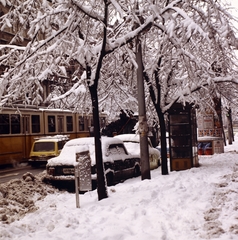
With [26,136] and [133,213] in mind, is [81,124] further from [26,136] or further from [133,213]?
[133,213]

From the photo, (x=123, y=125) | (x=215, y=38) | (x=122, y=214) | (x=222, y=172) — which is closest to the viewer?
(x=122, y=214)

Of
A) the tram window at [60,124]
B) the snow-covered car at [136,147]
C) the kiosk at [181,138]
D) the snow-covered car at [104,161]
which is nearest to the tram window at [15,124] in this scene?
the tram window at [60,124]

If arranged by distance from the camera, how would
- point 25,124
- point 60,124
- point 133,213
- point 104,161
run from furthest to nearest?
point 60,124 → point 25,124 → point 104,161 → point 133,213

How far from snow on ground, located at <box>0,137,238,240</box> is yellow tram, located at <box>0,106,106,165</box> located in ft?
31.2

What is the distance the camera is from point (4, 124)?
19.5 meters

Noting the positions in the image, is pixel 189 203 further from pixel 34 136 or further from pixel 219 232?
pixel 34 136

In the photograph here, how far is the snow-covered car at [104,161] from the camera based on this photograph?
1063cm

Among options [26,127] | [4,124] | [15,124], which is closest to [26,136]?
[26,127]

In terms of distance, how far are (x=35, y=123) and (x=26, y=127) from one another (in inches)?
37.5

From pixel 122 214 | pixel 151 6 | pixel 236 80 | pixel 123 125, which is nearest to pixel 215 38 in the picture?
pixel 151 6

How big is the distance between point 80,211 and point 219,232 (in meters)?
2.86

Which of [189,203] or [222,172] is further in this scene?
[222,172]

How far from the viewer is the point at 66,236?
5.55 meters

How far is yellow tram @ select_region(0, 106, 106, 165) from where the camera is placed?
770 inches
